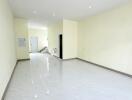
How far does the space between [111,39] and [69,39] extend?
3.12 meters

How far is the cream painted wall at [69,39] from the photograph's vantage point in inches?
259

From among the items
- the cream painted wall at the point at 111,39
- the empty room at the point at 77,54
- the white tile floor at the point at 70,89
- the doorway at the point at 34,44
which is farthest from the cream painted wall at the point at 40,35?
the white tile floor at the point at 70,89

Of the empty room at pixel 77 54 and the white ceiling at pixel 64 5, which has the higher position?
the white ceiling at pixel 64 5

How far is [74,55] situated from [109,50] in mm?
3106

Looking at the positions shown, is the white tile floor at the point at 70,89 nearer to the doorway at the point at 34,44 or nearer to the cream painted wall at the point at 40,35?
the doorway at the point at 34,44

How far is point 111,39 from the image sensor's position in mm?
4371

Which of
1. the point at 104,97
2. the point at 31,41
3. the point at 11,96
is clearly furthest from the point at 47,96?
the point at 31,41

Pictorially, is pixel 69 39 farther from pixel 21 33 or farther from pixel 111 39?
pixel 21 33

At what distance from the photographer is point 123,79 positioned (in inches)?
136

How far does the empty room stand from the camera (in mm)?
2594

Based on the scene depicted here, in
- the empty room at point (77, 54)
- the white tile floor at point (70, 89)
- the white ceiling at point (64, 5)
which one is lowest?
the white tile floor at point (70, 89)

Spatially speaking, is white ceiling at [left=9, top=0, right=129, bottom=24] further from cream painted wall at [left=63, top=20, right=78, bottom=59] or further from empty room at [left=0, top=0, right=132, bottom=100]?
cream painted wall at [left=63, top=20, right=78, bottom=59]

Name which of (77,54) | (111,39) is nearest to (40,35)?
(77,54)

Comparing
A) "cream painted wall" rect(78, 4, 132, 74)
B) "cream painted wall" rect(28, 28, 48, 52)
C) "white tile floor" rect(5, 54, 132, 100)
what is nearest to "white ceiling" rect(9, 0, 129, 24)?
"cream painted wall" rect(78, 4, 132, 74)
